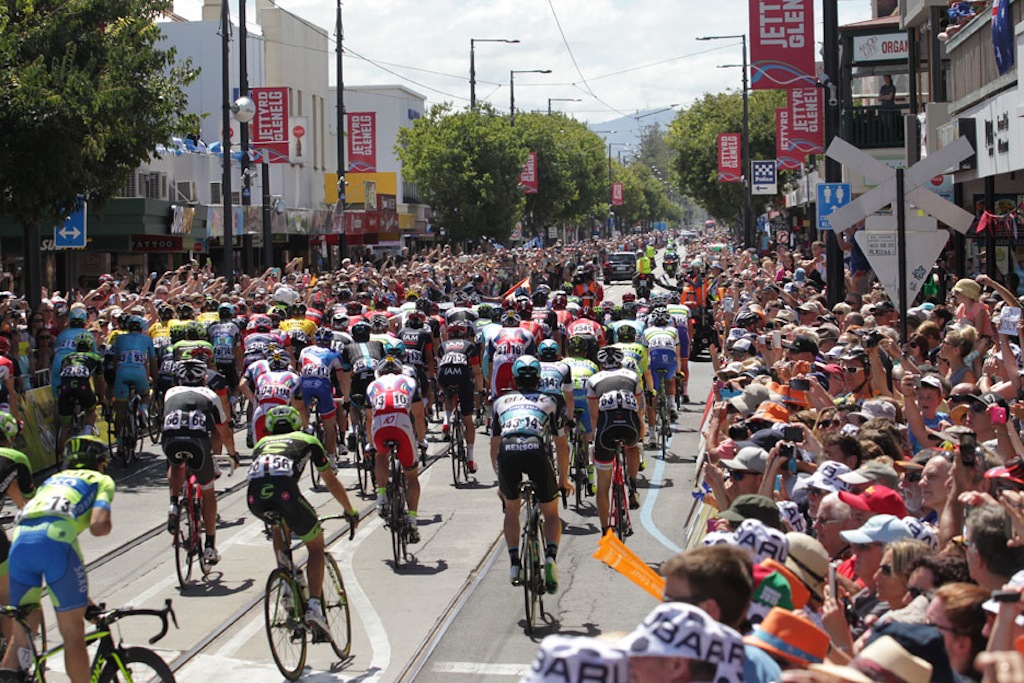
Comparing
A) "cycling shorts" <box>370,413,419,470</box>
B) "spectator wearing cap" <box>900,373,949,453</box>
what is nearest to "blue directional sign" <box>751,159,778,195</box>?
"cycling shorts" <box>370,413,419,470</box>

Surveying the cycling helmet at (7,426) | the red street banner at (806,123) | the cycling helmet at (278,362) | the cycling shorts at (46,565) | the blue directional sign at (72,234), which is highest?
the red street banner at (806,123)

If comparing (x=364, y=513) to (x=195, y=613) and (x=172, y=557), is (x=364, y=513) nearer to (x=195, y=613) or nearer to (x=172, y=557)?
(x=172, y=557)

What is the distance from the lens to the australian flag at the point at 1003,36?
1892cm

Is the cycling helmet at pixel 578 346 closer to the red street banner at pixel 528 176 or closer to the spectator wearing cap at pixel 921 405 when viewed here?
the spectator wearing cap at pixel 921 405

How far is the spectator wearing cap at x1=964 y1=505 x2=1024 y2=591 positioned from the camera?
5965mm

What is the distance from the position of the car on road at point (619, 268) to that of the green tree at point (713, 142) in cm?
1369

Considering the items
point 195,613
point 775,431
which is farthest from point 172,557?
point 775,431

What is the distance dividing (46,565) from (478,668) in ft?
9.75

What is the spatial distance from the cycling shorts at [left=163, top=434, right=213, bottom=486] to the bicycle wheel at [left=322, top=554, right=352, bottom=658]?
244cm

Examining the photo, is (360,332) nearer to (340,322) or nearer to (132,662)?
(340,322)

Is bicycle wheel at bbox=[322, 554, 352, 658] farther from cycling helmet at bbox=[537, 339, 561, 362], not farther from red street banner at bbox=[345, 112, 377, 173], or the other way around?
red street banner at bbox=[345, 112, 377, 173]

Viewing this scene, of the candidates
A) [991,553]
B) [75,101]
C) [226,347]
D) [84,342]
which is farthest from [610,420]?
[75,101]

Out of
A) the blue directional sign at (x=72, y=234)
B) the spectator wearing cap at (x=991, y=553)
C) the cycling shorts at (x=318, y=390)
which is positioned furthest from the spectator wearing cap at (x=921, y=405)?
the blue directional sign at (x=72, y=234)

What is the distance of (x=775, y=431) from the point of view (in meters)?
9.18
